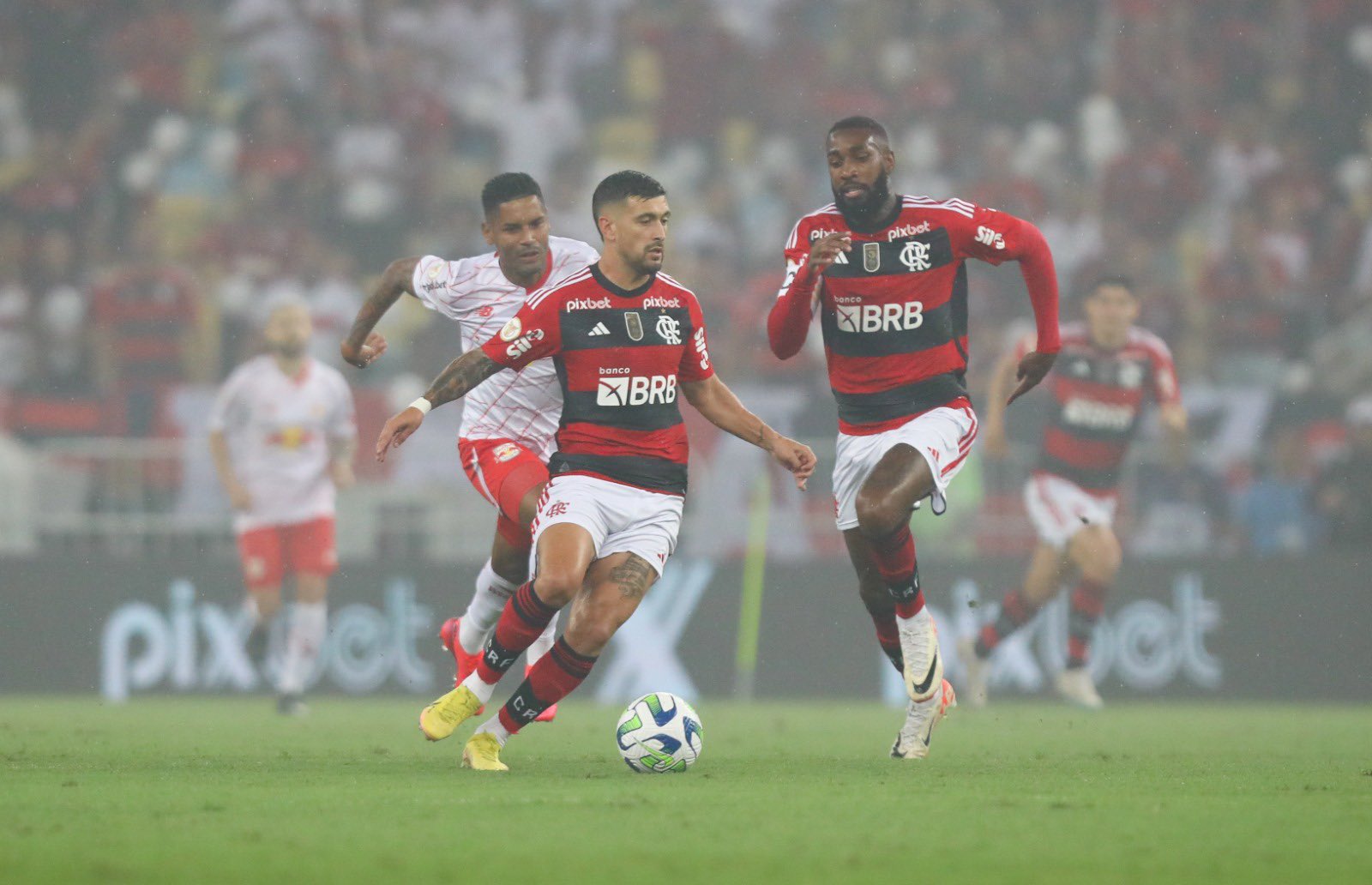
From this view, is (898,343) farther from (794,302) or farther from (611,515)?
(611,515)

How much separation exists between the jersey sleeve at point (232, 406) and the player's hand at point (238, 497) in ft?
1.72

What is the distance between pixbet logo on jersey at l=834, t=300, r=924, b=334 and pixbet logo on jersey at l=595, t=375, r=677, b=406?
1045mm

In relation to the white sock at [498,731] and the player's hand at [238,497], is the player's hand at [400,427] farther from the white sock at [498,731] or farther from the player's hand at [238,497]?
the player's hand at [238,497]

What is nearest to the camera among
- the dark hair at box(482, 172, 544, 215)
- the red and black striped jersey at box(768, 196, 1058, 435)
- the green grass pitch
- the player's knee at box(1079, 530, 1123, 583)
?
the green grass pitch

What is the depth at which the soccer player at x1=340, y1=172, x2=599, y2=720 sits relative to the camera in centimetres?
830

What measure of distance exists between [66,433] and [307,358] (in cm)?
425

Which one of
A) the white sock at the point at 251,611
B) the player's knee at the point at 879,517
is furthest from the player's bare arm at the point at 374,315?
the white sock at the point at 251,611

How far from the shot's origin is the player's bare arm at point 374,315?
830 cm

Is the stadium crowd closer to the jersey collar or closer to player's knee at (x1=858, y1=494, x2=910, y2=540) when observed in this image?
the jersey collar

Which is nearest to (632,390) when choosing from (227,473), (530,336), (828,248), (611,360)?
(611,360)

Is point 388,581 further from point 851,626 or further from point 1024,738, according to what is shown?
point 1024,738

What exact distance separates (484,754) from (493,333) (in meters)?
2.32

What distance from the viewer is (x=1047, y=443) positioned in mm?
13117

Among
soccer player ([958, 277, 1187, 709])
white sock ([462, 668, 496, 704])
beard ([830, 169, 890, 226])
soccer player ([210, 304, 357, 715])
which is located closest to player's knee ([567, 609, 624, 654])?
white sock ([462, 668, 496, 704])
